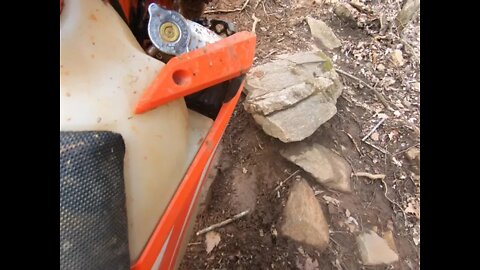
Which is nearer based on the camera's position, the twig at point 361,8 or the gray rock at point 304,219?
the gray rock at point 304,219

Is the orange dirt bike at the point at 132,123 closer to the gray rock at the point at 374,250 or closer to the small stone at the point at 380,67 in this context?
the gray rock at the point at 374,250

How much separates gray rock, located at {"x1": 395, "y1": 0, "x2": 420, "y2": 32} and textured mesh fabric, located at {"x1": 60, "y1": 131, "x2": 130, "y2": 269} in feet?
8.06

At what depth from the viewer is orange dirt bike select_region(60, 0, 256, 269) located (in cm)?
77

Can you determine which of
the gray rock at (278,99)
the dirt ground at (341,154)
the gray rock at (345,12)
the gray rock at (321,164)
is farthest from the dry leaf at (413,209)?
the gray rock at (345,12)

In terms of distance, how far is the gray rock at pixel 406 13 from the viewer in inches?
112

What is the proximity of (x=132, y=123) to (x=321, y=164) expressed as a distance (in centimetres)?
132

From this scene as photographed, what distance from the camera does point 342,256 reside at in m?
1.86

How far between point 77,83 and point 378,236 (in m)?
1.51

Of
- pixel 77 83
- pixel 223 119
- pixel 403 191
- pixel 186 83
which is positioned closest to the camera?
pixel 77 83

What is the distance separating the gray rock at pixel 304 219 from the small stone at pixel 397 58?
1117 millimetres

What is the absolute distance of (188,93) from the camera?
972 millimetres

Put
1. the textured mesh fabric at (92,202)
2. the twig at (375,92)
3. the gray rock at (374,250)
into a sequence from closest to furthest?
1. the textured mesh fabric at (92,202)
2. the gray rock at (374,250)
3. the twig at (375,92)
